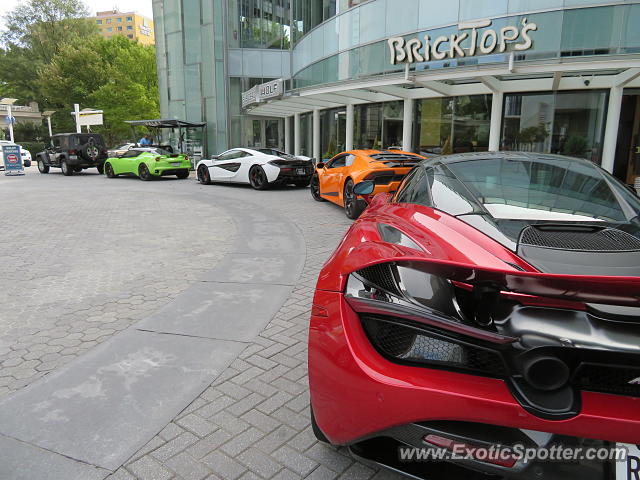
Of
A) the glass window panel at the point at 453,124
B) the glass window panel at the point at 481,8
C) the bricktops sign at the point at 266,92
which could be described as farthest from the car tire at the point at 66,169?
the glass window panel at the point at 481,8

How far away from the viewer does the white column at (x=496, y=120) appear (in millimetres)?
14141

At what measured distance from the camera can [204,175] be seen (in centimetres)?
1800

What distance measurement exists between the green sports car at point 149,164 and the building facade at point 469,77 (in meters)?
5.87

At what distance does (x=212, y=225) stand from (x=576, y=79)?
442 inches

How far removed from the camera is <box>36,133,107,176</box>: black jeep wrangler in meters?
22.0

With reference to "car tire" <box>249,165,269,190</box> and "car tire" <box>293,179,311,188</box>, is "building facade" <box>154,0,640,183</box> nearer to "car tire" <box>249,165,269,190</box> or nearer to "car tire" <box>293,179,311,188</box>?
"car tire" <box>293,179,311,188</box>

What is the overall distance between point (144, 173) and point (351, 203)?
1329 centimetres

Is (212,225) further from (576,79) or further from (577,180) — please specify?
(576,79)

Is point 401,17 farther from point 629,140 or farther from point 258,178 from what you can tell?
point 629,140

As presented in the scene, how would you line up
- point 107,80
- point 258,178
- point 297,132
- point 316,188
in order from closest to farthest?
point 316,188
point 258,178
point 297,132
point 107,80

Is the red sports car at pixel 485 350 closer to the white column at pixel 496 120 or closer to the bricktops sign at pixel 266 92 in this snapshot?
the white column at pixel 496 120

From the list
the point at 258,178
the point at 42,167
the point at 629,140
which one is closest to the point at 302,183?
the point at 258,178

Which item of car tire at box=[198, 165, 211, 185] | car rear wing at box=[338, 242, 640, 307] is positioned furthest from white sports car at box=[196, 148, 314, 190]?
car rear wing at box=[338, 242, 640, 307]

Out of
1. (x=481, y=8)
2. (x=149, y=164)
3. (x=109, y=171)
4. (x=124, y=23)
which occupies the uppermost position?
(x=124, y=23)
